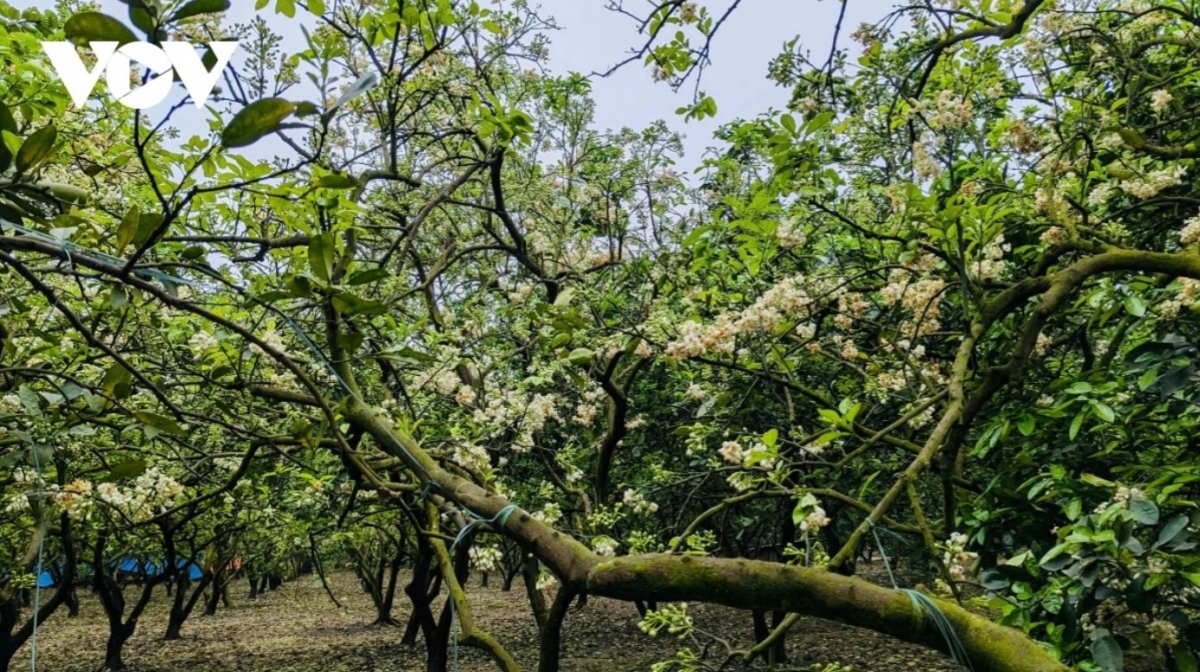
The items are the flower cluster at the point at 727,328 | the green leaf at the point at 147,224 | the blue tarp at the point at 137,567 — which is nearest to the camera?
the green leaf at the point at 147,224

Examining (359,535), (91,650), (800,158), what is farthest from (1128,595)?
→ (91,650)

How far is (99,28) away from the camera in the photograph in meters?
0.91

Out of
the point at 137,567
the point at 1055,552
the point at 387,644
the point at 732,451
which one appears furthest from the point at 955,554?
the point at 137,567

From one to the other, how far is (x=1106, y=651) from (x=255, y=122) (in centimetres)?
212

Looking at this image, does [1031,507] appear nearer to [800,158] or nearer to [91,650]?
[800,158]

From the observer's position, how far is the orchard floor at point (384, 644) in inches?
299

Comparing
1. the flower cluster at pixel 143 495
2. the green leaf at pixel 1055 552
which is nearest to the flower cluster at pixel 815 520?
the green leaf at pixel 1055 552

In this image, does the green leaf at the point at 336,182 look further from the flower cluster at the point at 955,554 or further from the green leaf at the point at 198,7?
the flower cluster at the point at 955,554

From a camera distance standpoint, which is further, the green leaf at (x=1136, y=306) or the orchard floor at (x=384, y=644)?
the orchard floor at (x=384, y=644)

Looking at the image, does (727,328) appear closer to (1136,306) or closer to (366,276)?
(1136,306)

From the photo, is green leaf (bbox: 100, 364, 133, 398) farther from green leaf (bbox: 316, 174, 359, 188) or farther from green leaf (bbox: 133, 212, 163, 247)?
green leaf (bbox: 316, 174, 359, 188)

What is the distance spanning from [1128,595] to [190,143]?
3331mm

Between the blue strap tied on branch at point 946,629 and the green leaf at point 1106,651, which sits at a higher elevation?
the blue strap tied on branch at point 946,629

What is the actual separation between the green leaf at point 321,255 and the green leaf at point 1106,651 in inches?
77.1
